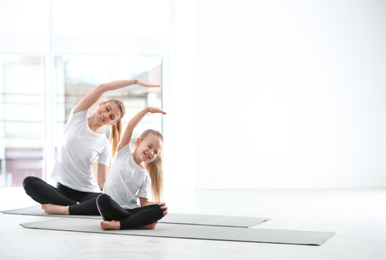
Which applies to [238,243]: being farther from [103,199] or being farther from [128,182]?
[128,182]

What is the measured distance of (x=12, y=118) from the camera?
635 centimetres

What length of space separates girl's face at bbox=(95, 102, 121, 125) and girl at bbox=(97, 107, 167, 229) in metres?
0.32

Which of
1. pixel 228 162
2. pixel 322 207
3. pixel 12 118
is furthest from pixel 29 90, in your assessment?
pixel 322 207

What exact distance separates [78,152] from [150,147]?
0.73 m

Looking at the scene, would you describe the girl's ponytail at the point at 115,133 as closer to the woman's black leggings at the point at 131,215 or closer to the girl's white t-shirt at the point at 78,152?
the girl's white t-shirt at the point at 78,152

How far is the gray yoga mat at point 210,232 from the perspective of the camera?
2900 mm

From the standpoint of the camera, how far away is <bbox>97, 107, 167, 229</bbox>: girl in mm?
3182

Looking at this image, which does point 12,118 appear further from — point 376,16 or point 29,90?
point 376,16

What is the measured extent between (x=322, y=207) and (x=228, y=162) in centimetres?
170

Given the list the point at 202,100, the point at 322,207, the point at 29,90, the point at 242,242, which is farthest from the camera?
the point at 29,90

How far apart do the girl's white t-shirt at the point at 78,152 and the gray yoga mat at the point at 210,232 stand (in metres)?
0.51

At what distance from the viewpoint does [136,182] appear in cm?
345

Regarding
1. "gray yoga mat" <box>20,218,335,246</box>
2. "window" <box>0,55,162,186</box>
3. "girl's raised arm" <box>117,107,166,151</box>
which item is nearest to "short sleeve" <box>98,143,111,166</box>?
"girl's raised arm" <box>117,107,166,151</box>

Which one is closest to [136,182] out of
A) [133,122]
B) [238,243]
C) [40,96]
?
A: [133,122]
